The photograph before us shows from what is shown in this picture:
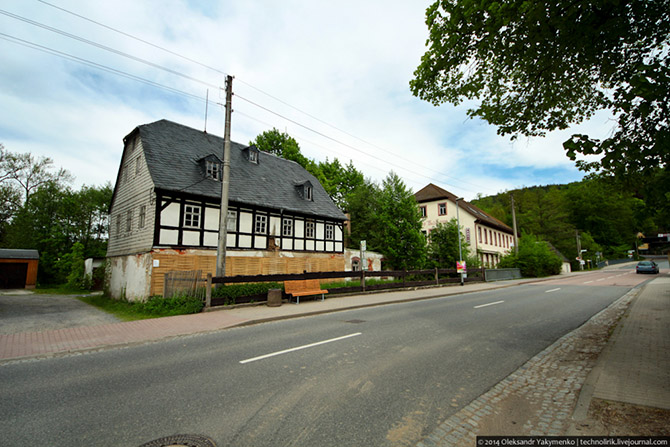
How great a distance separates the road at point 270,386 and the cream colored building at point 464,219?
2878cm

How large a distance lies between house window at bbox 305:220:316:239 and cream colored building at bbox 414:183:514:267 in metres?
16.3

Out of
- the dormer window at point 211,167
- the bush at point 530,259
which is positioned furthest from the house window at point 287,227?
the bush at point 530,259

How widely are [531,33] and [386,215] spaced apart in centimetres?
2070

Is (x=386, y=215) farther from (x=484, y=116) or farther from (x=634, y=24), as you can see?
(x=634, y=24)

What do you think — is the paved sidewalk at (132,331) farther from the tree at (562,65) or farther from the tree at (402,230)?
the tree at (402,230)

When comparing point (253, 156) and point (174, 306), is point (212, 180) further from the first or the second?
point (174, 306)

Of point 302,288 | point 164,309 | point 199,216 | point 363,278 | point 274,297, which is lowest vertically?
point 164,309

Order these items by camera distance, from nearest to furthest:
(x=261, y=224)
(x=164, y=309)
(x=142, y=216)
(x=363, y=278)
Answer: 1. (x=164, y=309)
2. (x=142, y=216)
3. (x=363, y=278)
4. (x=261, y=224)

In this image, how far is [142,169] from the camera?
1727cm

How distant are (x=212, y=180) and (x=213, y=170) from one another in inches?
30.1

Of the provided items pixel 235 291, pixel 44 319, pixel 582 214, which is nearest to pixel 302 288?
pixel 235 291

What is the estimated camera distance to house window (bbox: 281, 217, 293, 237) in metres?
21.1

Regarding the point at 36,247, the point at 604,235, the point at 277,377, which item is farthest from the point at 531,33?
the point at 604,235

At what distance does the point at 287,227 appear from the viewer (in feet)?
70.2
